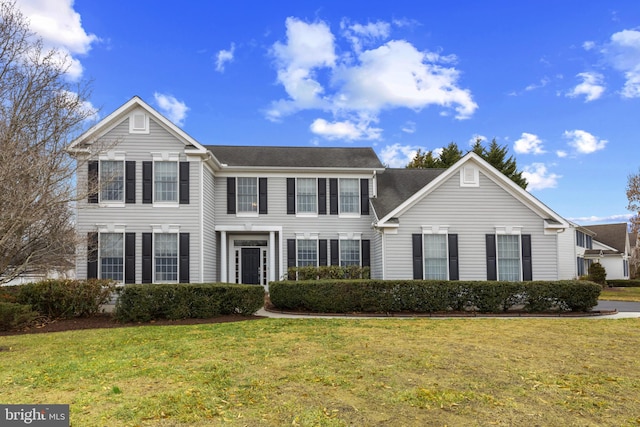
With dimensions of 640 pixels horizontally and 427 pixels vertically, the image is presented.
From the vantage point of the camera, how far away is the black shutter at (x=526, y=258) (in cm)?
1839

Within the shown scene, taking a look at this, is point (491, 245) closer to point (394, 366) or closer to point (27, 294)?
point (394, 366)

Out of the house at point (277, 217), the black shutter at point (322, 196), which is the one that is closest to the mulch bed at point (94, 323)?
the house at point (277, 217)

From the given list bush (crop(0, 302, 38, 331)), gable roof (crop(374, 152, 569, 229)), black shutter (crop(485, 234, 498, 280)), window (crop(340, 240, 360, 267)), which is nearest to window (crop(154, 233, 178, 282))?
bush (crop(0, 302, 38, 331))

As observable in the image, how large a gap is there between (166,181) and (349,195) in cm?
763

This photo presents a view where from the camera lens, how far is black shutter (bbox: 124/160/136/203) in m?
17.9

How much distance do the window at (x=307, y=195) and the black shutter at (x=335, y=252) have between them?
62.4 inches

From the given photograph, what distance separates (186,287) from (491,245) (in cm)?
1170

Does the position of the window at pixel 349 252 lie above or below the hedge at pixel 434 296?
above

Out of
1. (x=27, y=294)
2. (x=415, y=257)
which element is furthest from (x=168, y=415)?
(x=415, y=257)

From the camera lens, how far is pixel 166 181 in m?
18.1

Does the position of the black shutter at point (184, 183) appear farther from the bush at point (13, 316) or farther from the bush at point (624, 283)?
the bush at point (624, 283)

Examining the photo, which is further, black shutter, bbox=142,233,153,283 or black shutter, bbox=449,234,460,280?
black shutter, bbox=449,234,460,280

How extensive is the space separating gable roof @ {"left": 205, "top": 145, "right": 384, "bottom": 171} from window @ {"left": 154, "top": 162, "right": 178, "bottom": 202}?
7.65ft

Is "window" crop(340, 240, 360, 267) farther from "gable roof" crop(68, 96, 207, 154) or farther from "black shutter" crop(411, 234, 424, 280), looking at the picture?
"gable roof" crop(68, 96, 207, 154)
